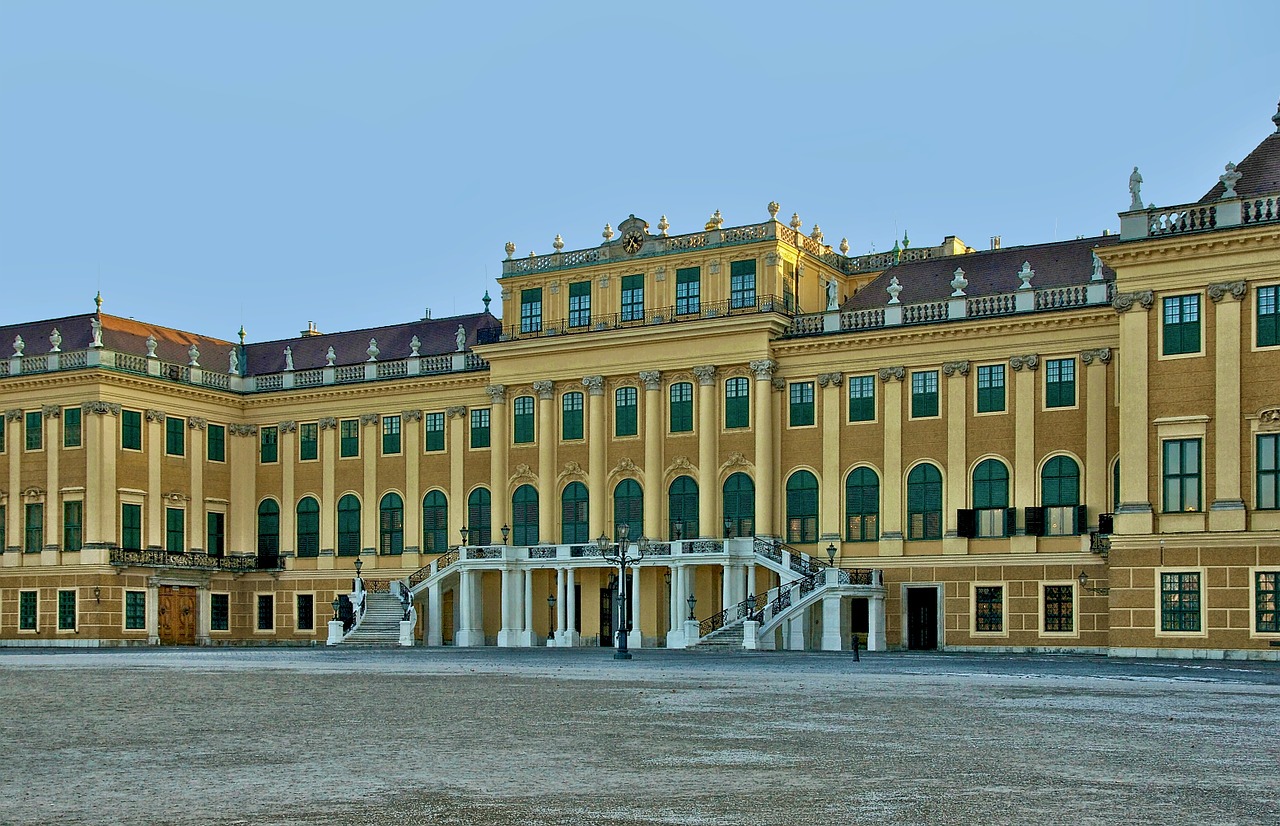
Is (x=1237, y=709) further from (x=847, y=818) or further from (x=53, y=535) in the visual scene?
(x=53, y=535)

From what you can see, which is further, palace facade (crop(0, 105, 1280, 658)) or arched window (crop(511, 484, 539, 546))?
arched window (crop(511, 484, 539, 546))

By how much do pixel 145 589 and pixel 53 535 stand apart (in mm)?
4264

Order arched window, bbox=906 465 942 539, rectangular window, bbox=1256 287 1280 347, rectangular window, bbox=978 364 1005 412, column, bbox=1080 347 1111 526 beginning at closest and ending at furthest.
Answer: rectangular window, bbox=1256 287 1280 347 → column, bbox=1080 347 1111 526 → rectangular window, bbox=978 364 1005 412 → arched window, bbox=906 465 942 539

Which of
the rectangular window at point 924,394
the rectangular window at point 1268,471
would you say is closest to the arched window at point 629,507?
the rectangular window at point 924,394

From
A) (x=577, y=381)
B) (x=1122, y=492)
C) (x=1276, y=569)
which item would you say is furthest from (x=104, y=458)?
(x=1276, y=569)

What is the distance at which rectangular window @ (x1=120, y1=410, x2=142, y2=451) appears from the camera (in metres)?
68.0

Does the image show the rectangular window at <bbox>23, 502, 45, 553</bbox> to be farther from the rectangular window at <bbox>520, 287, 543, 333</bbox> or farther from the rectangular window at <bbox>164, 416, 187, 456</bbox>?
the rectangular window at <bbox>520, 287, 543, 333</bbox>

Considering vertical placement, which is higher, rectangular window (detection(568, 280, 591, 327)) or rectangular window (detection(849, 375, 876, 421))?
rectangular window (detection(568, 280, 591, 327))

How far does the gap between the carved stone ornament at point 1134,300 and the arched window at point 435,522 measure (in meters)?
30.8

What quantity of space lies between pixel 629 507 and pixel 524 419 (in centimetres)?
591

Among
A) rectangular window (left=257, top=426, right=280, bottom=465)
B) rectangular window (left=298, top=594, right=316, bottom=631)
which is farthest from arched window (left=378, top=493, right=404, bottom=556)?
rectangular window (left=257, top=426, right=280, bottom=465)

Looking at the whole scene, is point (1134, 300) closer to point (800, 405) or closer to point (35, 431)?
point (800, 405)

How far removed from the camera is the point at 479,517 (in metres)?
67.4

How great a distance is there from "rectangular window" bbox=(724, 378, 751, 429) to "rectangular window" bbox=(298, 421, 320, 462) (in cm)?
2033
